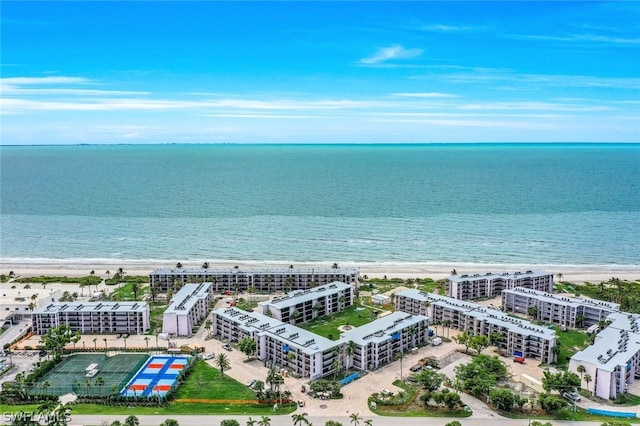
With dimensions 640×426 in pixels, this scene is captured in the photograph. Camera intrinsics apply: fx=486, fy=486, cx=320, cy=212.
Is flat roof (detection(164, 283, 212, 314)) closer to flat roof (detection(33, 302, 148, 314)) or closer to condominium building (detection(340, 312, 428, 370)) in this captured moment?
flat roof (detection(33, 302, 148, 314))

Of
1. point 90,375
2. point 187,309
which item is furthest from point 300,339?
point 90,375

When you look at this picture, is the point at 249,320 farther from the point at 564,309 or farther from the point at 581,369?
the point at 564,309

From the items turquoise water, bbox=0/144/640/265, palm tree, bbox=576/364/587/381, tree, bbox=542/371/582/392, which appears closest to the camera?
tree, bbox=542/371/582/392

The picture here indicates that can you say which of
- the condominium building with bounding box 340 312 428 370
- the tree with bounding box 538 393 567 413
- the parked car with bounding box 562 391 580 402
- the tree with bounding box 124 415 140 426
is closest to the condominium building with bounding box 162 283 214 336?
the condominium building with bounding box 340 312 428 370

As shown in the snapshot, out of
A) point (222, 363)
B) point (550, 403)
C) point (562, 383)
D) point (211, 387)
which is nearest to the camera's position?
point (550, 403)

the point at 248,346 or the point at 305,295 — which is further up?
the point at 305,295

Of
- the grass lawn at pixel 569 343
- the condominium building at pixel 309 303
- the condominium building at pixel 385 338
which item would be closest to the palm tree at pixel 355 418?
the condominium building at pixel 385 338

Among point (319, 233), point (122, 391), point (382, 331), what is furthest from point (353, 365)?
point (319, 233)

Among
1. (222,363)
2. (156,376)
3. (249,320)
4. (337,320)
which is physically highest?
(249,320)
